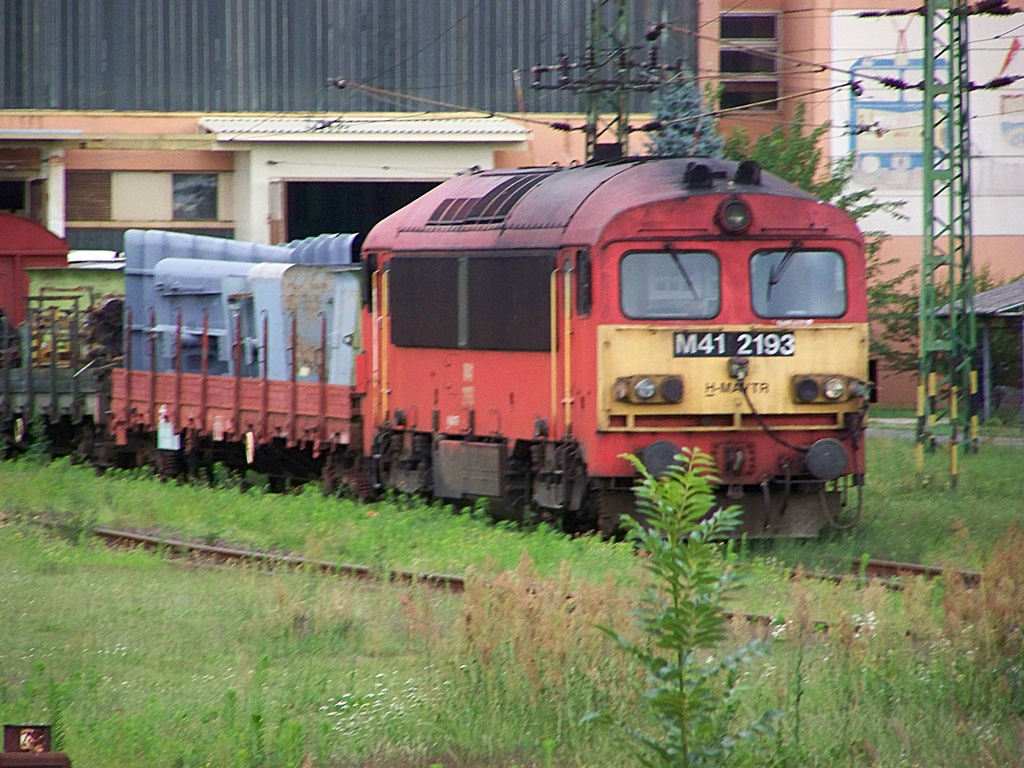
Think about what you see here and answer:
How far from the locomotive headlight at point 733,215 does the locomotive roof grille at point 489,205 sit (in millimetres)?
2254

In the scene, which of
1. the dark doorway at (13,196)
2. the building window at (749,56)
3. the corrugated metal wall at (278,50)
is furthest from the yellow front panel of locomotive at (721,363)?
the building window at (749,56)

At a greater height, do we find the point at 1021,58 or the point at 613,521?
the point at 1021,58

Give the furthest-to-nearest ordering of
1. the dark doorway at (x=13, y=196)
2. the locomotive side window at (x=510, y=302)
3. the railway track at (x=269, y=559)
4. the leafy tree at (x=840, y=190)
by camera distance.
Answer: the dark doorway at (x=13, y=196), the leafy tree at (x=840, y=190), the locomotive side window at (x=510, y=302), the railway track at (x=269, y=559)

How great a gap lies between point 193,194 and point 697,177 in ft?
90.3

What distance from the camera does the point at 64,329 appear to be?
22.9 meters

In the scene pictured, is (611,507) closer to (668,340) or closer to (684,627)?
(668,340)

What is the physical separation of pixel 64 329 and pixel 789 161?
15.1 m

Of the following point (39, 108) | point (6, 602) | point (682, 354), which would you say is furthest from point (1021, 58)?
point (6, 602)

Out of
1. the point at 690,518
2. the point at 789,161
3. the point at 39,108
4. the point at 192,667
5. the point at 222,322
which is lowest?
the point at 192,667

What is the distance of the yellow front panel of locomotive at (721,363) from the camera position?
12781 mm

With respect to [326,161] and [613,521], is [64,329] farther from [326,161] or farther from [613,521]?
[326,161]

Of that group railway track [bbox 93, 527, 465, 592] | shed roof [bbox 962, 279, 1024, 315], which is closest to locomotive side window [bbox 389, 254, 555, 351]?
railway track [bbox 93, 527, 465, 592]

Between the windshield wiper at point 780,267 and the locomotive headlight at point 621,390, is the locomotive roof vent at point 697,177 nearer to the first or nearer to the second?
the windshield wiper at point 780,267

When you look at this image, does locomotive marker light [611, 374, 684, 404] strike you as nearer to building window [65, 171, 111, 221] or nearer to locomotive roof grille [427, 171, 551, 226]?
locomotive roof grille [427, 171, 551, 226]
